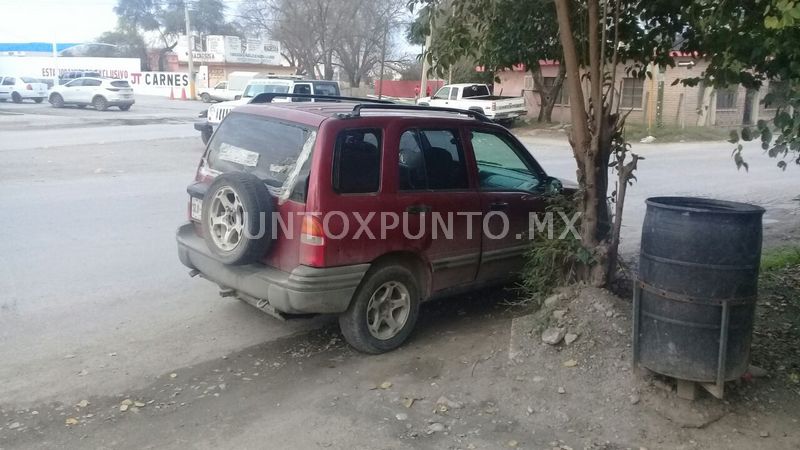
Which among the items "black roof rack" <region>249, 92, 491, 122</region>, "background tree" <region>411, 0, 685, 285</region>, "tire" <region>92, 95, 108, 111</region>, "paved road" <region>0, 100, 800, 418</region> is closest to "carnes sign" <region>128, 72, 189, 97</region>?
"tire" <region>92, 95, 108, 111</region>

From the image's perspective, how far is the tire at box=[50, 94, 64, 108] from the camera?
118ft

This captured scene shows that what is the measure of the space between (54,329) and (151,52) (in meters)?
77.4

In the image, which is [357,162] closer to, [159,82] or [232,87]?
[232,87]

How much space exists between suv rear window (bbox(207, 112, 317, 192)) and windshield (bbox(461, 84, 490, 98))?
2621 cm

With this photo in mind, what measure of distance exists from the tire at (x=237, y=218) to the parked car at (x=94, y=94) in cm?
3301

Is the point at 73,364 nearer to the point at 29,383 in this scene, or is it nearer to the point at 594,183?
the point at 29,383

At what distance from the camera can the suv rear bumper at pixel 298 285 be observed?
4574 mm

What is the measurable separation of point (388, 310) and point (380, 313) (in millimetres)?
69

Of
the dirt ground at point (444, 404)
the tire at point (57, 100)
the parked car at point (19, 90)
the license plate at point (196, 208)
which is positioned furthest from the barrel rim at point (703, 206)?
the parked car at point (19, 90)

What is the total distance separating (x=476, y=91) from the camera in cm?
3138

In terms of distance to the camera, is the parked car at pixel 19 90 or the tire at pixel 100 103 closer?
the tire at pixel 100 103

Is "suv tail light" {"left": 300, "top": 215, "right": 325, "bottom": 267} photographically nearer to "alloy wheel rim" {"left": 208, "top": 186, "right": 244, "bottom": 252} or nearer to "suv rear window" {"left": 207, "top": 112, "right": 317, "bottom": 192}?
"suv rear window" {"left": 207, "top": 112, "right": 317, "bottom": 192}

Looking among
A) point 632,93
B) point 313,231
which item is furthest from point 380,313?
point 632,93

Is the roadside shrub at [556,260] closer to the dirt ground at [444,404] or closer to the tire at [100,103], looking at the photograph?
the dirt ground at [444,404]
